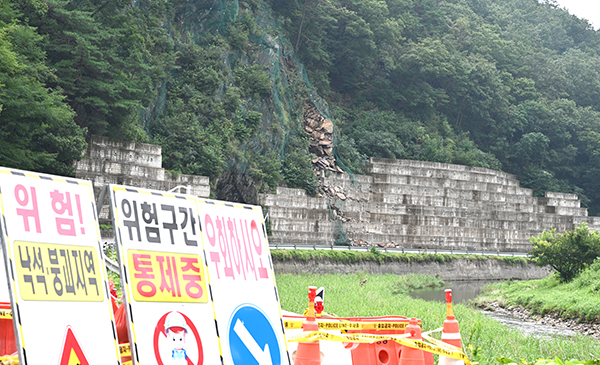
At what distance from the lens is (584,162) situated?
65.2 metres

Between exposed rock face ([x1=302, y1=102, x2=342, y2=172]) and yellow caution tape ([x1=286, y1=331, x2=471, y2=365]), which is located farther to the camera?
exposed rock face ([x1=302, y1=102, x2=342, y2=172])

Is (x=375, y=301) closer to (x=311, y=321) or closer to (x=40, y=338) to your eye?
(x=311, y=321)

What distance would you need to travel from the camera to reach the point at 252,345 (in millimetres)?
5203

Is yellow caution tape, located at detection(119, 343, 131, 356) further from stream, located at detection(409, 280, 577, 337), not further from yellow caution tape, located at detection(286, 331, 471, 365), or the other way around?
stream, located at detection(409, 280, 577, 337)

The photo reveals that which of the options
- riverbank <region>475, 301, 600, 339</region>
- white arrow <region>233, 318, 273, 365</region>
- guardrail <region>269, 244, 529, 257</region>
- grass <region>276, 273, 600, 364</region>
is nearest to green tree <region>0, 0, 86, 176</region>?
grass <region>276, 273, 600, 364</region>

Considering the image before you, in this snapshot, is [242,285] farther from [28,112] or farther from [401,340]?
[28,112]

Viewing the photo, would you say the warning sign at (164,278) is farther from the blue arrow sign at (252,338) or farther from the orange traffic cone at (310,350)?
the orange traffic cone at (310,350)

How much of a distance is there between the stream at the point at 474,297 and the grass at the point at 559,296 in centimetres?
111

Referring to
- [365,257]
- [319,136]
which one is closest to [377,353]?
[365,257]

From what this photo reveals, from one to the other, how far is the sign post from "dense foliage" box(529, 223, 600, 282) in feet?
80.9

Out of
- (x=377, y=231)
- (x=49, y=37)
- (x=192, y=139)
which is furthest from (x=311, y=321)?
(x=377, y=231)

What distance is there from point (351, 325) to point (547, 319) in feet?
57.2

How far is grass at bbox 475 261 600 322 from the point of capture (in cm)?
2080

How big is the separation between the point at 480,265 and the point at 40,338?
41521mm
